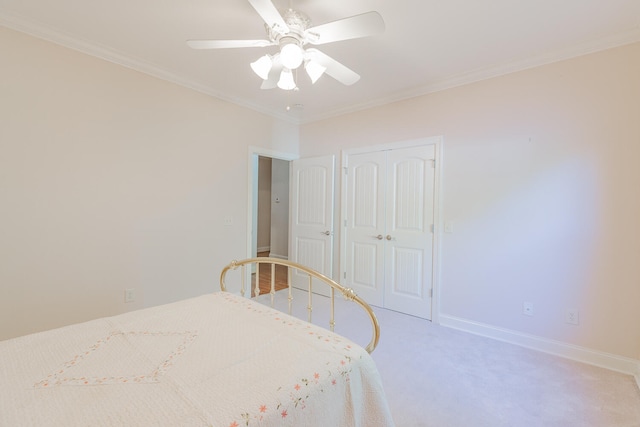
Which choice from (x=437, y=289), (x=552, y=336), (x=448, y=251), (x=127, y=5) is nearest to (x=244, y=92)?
(x=127, y=5)

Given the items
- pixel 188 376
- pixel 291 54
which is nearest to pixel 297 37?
pixel 291 54

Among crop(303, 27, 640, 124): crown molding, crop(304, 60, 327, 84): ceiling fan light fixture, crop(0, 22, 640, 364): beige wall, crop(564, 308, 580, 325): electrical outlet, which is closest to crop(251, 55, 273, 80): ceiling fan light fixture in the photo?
crop(304, 60, 327, 84): ceiling fan light fixture

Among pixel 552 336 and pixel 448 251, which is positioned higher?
pixel 448 251

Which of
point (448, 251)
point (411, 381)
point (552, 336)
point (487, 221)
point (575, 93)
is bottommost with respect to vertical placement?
→ point (411, 381)

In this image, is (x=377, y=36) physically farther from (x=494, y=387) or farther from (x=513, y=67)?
(x=494, y=387)

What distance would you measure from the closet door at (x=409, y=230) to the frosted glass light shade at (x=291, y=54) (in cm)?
197

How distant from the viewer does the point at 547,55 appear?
240 cm

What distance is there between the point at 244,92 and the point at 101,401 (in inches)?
124

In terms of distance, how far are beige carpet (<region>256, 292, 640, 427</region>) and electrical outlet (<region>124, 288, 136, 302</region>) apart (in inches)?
80.4

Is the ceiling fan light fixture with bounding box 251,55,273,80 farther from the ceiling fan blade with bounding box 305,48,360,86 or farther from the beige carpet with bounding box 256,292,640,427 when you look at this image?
the beige carpet with bounding box 256,292,640,427

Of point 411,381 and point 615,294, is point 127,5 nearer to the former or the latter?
point 411,381

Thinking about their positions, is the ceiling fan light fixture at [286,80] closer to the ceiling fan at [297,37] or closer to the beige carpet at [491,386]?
the ceiling fan at [297,37]

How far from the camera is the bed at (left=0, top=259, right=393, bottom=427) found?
2.65 feet

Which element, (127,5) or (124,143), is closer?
(127,5)
